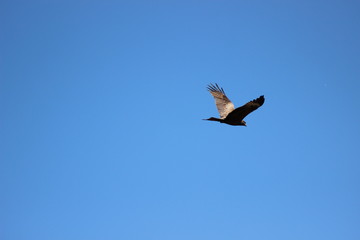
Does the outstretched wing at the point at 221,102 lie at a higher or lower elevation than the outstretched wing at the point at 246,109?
higher

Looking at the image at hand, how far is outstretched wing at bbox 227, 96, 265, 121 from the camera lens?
17297mm

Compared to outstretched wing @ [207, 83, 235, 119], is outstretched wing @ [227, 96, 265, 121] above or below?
below

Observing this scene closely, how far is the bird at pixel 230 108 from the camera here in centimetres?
1751

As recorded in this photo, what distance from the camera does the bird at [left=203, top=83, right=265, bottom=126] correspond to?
17513 mm

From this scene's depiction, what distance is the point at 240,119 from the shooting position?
19562mm

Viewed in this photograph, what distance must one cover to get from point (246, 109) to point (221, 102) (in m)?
3.89

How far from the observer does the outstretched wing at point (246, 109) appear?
56.7ft

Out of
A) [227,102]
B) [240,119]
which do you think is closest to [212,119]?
[240,119]

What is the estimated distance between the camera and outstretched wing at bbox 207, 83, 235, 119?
21.2m

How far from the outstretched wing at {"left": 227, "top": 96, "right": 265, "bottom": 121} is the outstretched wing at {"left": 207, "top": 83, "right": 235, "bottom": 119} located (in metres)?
1.77

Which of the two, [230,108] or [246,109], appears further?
[230,108]

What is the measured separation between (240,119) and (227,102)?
2.56 m

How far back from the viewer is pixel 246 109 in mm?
18109

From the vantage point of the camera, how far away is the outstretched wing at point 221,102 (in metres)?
21.2
